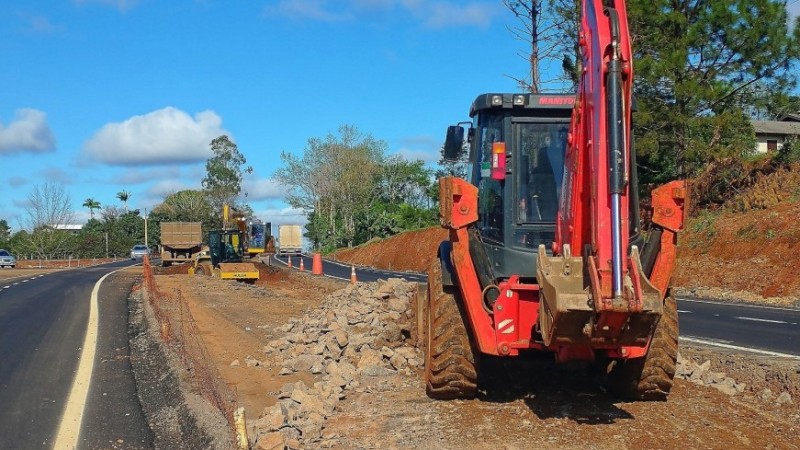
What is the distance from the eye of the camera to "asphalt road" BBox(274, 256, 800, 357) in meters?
12.2

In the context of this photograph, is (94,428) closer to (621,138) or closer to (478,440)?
(478,440)

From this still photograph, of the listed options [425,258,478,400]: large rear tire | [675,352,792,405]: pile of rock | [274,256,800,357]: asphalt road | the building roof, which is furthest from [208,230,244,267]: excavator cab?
the building roof

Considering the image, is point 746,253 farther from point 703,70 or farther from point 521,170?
point 521,170

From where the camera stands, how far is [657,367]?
724 cm

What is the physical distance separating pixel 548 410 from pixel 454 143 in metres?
2.80

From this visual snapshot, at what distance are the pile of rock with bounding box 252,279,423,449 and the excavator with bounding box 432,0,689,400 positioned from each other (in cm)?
116

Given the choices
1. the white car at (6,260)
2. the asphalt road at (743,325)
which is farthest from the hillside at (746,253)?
the white car at (6,260)

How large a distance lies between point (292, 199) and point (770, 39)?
6501 centimetres

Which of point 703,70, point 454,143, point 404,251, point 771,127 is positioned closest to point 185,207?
point 404,251

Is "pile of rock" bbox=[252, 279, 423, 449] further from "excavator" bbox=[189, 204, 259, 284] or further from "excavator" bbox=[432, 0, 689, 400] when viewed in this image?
"excavator" bbox=[189, 204, 259, 284]

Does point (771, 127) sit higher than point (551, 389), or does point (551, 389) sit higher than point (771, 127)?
point (771, 127)

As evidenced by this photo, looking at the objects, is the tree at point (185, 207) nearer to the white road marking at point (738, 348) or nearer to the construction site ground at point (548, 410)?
the white road marking at point (738, 348)

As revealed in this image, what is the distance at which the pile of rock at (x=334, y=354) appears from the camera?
6.81 metres

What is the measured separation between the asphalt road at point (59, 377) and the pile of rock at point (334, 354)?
1518mm
